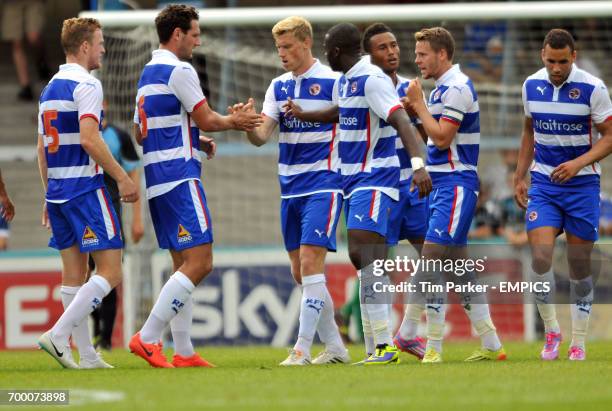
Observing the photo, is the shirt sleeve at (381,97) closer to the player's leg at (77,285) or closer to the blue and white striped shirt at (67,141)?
the blue and white striped shirt at (67,141)

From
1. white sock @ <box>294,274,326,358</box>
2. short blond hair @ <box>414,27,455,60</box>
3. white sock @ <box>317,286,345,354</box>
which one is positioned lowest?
white sock @ <box>317,286,345,354</box>

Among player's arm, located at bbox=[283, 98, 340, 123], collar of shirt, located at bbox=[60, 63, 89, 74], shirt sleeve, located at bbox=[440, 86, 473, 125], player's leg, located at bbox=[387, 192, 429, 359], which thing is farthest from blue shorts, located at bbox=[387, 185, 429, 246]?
collar of shirt, located at bbox=[60, 63, 89, 74]

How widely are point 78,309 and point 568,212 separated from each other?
12.7ft

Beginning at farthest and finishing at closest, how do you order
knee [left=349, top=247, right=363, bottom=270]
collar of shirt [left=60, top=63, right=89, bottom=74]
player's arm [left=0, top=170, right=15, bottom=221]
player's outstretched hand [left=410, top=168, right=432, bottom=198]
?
1. player's arm [left=0, top=170, right=15, bottom=221]
2. collar of shirt [left=60, top=63, right=89, bottom=74]
3. knee [left=349, top=247, right=363, bottom=270]
4. player's outstretched hand [left=410, top=168, right=432, bottom=198]

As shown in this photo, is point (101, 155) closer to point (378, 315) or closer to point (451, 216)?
point (378, 315)

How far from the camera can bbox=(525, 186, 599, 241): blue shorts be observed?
33.9 ft

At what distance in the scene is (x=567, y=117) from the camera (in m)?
10.3

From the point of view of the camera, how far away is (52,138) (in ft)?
32.5

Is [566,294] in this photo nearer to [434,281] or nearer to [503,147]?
[434,281]

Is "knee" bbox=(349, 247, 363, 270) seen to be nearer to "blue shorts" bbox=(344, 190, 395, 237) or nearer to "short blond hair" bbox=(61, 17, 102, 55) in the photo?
"blue shorts" bbox=(344, 190, 395, 237)

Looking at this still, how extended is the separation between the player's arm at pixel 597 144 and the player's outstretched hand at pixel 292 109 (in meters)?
2.03

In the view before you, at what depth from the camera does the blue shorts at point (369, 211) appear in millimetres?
9680

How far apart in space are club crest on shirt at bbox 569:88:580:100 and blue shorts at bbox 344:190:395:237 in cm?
174

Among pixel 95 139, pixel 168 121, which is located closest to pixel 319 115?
pixel 168 121
